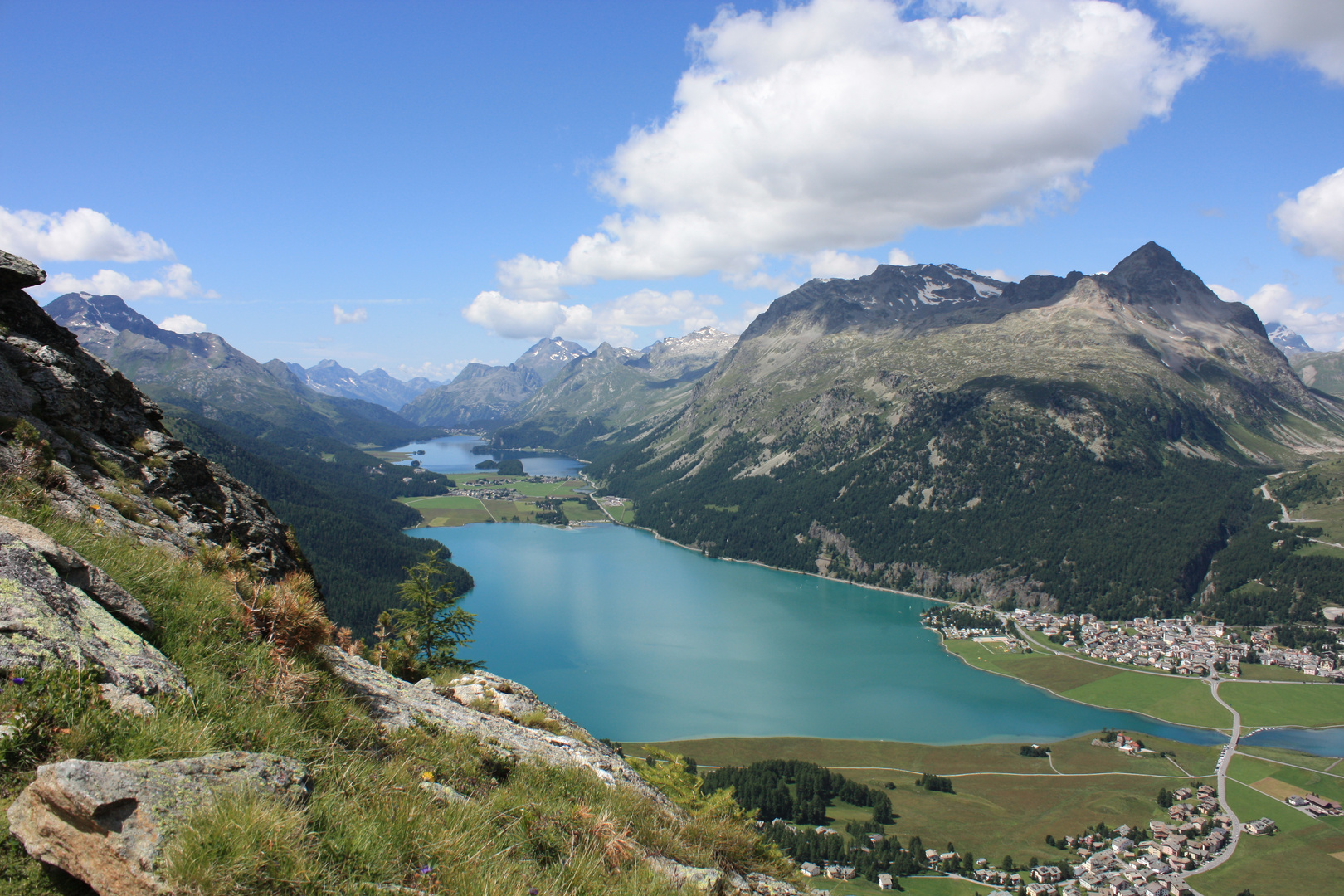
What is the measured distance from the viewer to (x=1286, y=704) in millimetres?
82250

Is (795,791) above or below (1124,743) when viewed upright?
below

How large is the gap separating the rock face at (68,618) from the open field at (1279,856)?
65673 millimetres

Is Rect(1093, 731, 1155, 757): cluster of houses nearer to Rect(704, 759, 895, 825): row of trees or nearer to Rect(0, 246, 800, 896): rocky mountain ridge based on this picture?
Rect(704, 759, 895, 825): row of trees

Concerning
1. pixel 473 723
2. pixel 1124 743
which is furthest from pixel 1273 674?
pixel 473 723

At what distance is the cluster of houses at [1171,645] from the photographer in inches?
3693

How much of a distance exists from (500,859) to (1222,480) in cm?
22503

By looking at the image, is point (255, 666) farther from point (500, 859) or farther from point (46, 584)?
point (500, 859)

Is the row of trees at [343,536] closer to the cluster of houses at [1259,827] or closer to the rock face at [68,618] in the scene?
the rock face at [68,618]

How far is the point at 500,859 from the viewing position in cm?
464

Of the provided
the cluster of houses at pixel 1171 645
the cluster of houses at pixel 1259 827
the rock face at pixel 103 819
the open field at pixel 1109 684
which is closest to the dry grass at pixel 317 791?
the rock face at pixel 103 819

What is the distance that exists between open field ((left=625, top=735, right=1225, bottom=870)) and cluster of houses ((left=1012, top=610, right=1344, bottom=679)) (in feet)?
100

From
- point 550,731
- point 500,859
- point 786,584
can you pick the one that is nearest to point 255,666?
point 500,859

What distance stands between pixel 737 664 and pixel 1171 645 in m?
75.0

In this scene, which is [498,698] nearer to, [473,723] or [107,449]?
[473,723]
